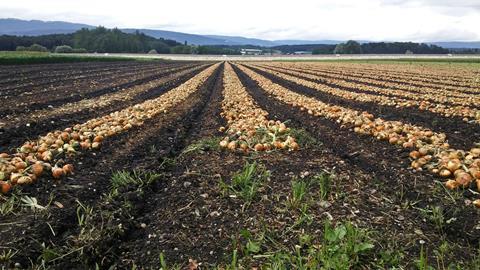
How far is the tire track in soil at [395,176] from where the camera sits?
3471 mm

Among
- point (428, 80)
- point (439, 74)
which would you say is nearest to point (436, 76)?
point (439, 74)

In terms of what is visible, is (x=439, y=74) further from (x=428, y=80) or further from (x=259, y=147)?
(x=259, y=147)

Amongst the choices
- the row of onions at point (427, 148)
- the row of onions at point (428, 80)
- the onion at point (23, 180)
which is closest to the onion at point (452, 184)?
the row of onions at point (427, 148)

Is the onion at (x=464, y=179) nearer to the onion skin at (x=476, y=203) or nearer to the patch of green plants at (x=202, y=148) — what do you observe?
the onion skin at (x=476, y=203)

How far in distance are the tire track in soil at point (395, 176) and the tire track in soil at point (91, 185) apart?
2.52 m

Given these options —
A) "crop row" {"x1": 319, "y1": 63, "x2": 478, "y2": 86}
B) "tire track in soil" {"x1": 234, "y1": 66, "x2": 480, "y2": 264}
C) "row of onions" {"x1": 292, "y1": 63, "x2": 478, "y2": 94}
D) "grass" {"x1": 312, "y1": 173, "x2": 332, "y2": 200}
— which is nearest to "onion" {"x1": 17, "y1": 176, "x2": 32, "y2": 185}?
"grass" {"x1": 312, "y1": 173, "x2": 332, "y2": 200}

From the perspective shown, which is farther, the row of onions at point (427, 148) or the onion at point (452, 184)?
the row of onions at point (427, 148)

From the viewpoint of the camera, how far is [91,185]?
4.59 m

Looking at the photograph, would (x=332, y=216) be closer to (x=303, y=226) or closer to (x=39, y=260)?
(x=303, y=226)

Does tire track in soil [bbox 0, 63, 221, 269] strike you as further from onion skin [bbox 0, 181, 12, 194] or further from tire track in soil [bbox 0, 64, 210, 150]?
tire track in soil [bbox 0, 64, 210, 150]

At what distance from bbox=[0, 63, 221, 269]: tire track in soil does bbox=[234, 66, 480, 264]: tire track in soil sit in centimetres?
252

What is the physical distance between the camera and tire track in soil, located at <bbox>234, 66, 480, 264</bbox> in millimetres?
3471

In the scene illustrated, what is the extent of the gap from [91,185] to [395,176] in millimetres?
Answer: 3577

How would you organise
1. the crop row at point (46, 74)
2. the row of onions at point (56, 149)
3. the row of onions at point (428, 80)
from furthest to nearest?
1. the crop row at point (46, 74)
2. the row of onions at point (428, 80)
3. the row of onions at point (56, 149)
